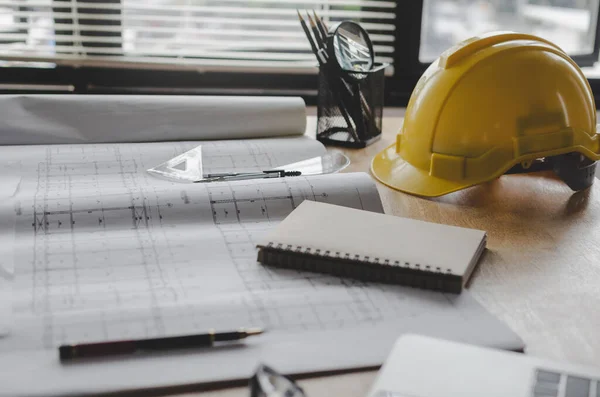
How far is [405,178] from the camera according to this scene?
0.91 metres

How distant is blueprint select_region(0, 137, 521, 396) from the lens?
1.66ft

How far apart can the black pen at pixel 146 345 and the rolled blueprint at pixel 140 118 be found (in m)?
0.55

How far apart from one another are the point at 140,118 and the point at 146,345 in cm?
59

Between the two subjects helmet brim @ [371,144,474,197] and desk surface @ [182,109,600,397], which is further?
helmet brim @ [371,144,474,197]

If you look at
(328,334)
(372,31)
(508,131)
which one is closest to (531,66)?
(508,131)

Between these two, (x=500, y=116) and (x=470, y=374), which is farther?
(x=500, y=116)

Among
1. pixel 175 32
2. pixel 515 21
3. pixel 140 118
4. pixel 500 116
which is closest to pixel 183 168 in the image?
pixel 140 118

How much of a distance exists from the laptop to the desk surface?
0.03 metres

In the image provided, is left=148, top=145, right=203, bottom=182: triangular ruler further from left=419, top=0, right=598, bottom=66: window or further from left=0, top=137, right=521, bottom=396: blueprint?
left=419, top=0, right=598, bottom=66: window

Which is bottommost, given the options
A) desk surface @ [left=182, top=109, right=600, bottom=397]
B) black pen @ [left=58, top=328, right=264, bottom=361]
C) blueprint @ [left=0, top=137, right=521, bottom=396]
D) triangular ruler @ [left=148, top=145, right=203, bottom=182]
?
desk surface @ [left=182, top=109, right=600, bottom=397]

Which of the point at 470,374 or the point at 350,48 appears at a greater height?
the point at 350,48

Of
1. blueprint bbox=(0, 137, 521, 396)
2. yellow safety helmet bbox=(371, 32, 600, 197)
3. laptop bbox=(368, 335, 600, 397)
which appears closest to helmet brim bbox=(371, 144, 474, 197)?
yellow safety helmet bbox=(371, 32, 600, 197)

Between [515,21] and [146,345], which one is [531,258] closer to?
[146,345]

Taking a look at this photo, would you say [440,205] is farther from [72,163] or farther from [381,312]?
[72,163]
